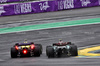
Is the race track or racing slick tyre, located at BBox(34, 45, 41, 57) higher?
racing slick tyre, located at BBox(34, 45, 41, 57)

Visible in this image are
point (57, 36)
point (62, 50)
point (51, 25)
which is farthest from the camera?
point (51, 25)

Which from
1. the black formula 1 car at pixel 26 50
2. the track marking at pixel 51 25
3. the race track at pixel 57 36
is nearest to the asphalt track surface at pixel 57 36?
the race track at pixel 57 36

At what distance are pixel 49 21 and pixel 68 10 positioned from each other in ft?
25.9

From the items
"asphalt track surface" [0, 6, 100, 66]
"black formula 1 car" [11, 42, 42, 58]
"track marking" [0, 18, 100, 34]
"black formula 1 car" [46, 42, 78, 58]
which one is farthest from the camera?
"track marking" [0, 18, 100, 34]

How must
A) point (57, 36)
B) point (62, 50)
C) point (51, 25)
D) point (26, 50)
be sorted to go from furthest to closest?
point (51, 25) → point (57, 36) → point (26, 50) → point (62, 50)

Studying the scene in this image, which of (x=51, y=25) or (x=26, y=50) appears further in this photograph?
(x=51, y=25)

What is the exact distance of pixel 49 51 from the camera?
57.8ft

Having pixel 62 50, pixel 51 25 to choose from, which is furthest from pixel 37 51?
pixel 51 25

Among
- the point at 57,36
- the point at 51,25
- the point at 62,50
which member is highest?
the point at 62,50

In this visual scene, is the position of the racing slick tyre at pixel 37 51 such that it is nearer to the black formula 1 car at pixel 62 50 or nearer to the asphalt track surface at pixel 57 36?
the black formula 1 car at pixel 62 50

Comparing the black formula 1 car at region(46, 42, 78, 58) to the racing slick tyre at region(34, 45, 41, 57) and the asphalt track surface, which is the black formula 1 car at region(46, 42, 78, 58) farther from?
the asphalt track surface

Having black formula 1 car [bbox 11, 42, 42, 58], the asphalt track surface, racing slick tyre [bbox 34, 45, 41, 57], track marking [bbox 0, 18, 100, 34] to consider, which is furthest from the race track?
racing slick tyre [bbox 34, 45, 41, 57]

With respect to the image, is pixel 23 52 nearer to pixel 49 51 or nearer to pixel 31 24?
pixel 49 51

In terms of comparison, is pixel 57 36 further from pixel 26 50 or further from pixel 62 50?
pixel 62 50
